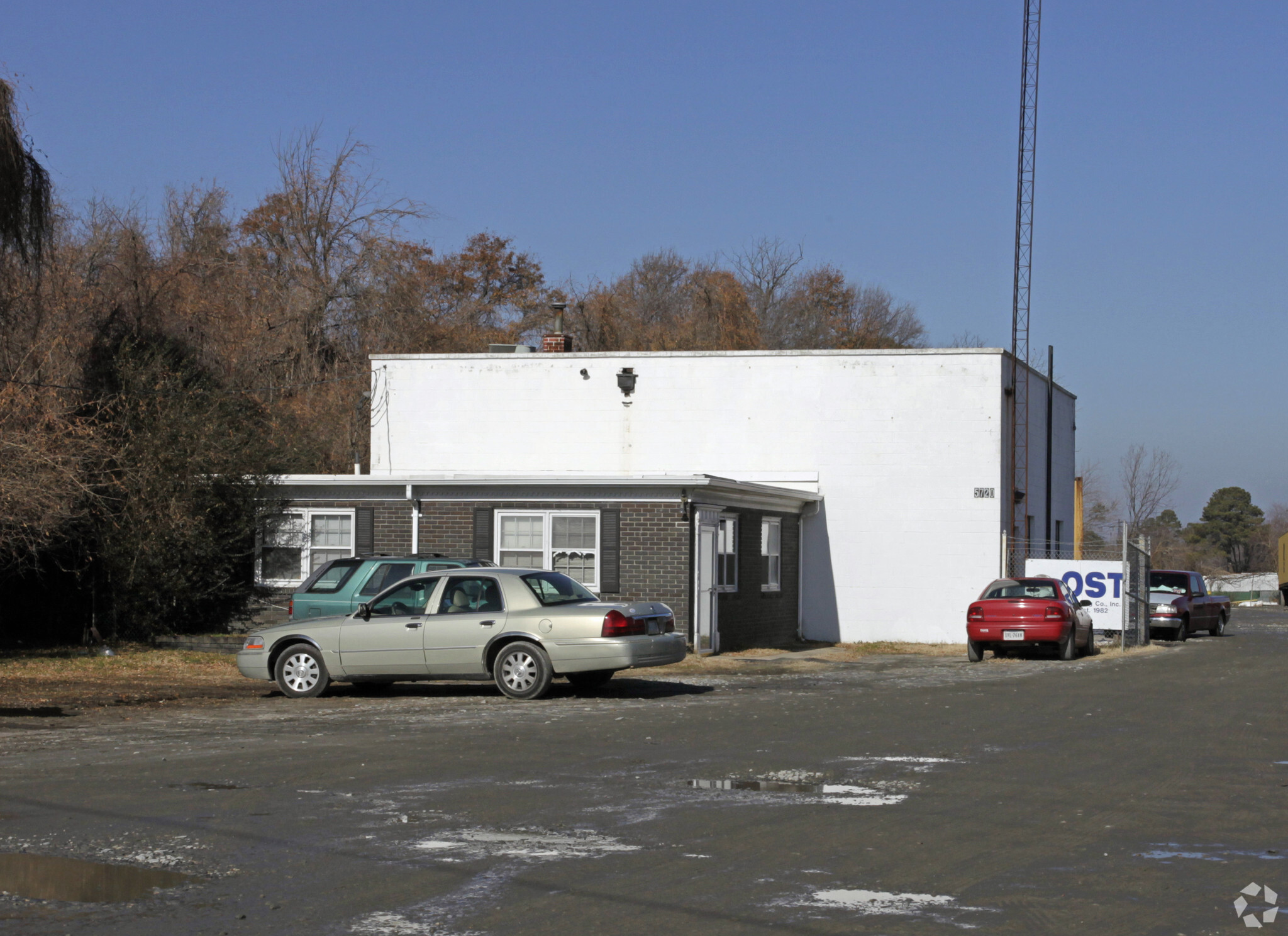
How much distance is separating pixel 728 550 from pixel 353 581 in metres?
7.77

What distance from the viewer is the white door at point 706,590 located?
79.1ft

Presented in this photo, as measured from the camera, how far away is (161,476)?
77.6 feet

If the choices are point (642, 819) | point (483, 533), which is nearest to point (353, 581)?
point (483, 533)

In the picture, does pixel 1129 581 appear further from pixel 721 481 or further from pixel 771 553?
pixel 721 481

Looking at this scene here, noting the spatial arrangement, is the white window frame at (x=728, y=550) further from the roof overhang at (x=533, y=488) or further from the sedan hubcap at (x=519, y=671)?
the sedan hubcap at (x=519, y=671)

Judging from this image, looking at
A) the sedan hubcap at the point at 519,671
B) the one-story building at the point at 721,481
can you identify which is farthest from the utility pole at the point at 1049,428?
the sedan hubcap at the point at 519,671

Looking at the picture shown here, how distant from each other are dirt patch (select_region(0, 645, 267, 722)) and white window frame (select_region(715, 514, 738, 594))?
27.8 feet

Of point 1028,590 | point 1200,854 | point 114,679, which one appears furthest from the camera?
point 1028,590

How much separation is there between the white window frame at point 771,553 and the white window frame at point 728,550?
147 cm

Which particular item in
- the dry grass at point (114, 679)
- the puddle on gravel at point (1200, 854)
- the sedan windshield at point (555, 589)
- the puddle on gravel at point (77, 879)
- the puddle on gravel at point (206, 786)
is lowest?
the dry grass at point (114, 679)

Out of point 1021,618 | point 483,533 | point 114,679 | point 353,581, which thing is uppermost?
point 483,533

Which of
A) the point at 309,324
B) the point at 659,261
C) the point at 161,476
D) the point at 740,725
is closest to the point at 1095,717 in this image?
the point at 740,725

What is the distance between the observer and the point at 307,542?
26.3 meters

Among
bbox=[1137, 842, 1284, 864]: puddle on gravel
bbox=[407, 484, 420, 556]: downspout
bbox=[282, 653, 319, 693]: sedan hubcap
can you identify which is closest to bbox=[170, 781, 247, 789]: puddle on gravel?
bbox=[1137, 842, 1284, 864]: puddle on gravel
